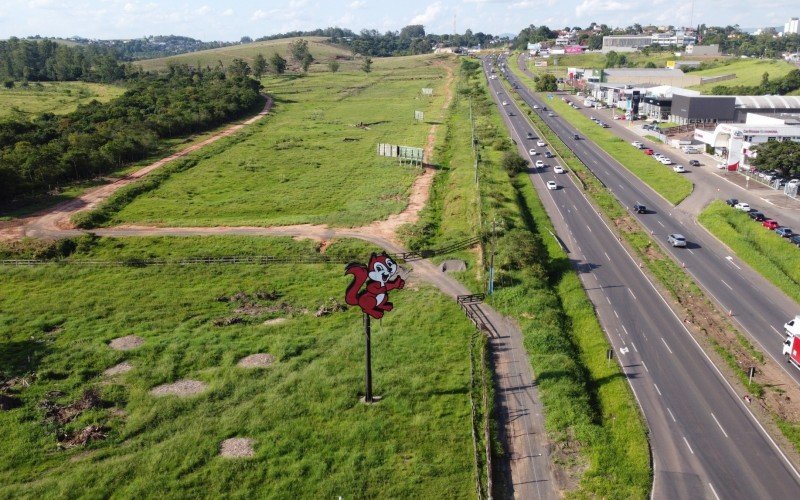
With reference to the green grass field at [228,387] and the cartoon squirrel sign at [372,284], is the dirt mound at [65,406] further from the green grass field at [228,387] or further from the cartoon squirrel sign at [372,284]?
the cartoon squirrel sign at [372,284]

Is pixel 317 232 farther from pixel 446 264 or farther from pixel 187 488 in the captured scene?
pixel 187 488

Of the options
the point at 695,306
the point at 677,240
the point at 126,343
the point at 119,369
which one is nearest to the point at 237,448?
the point at 119,369

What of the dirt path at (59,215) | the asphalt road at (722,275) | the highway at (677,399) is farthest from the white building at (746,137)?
the dirt path at (59,215)

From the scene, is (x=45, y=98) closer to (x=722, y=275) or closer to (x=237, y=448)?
(x=237, y=448)

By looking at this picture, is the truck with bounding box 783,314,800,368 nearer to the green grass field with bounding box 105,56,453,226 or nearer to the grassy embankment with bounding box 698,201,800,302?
the grassy embankment with bounding box 698,201,800,302

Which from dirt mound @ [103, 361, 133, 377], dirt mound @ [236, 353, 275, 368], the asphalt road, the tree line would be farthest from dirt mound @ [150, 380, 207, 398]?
the tree line
